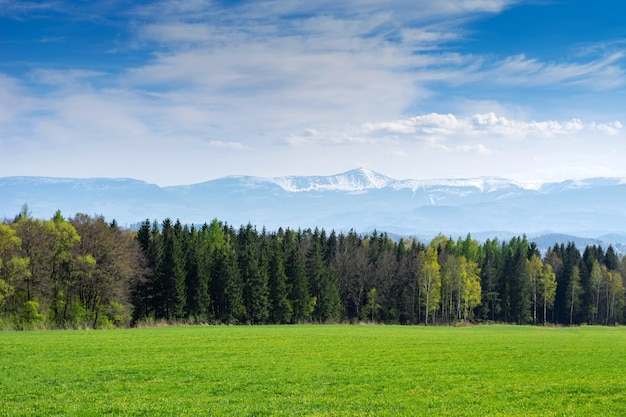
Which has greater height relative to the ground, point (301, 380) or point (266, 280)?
point (266, 280)

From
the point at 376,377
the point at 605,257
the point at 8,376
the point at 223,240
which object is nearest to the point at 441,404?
the point at 376,377

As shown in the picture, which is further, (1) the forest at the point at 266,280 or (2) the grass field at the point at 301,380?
(1) the forest at the point at 266,280

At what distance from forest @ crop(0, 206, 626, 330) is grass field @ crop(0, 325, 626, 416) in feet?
85.7

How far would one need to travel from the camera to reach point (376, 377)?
28047 millimetres

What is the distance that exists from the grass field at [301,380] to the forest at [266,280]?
26.1m

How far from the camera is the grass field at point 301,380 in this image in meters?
20.7

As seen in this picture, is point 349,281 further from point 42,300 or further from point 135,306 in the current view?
point 42,300

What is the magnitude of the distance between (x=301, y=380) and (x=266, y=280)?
6528 centimetres

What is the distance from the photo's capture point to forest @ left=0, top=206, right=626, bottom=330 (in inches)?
2630

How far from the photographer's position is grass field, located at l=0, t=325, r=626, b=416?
20703 millimetres

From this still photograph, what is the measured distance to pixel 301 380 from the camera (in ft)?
89.1

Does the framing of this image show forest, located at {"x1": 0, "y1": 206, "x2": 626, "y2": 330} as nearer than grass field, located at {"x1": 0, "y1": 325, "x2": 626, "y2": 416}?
No

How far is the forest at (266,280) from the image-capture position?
66.8 metres

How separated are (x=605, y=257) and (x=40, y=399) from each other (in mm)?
147486
